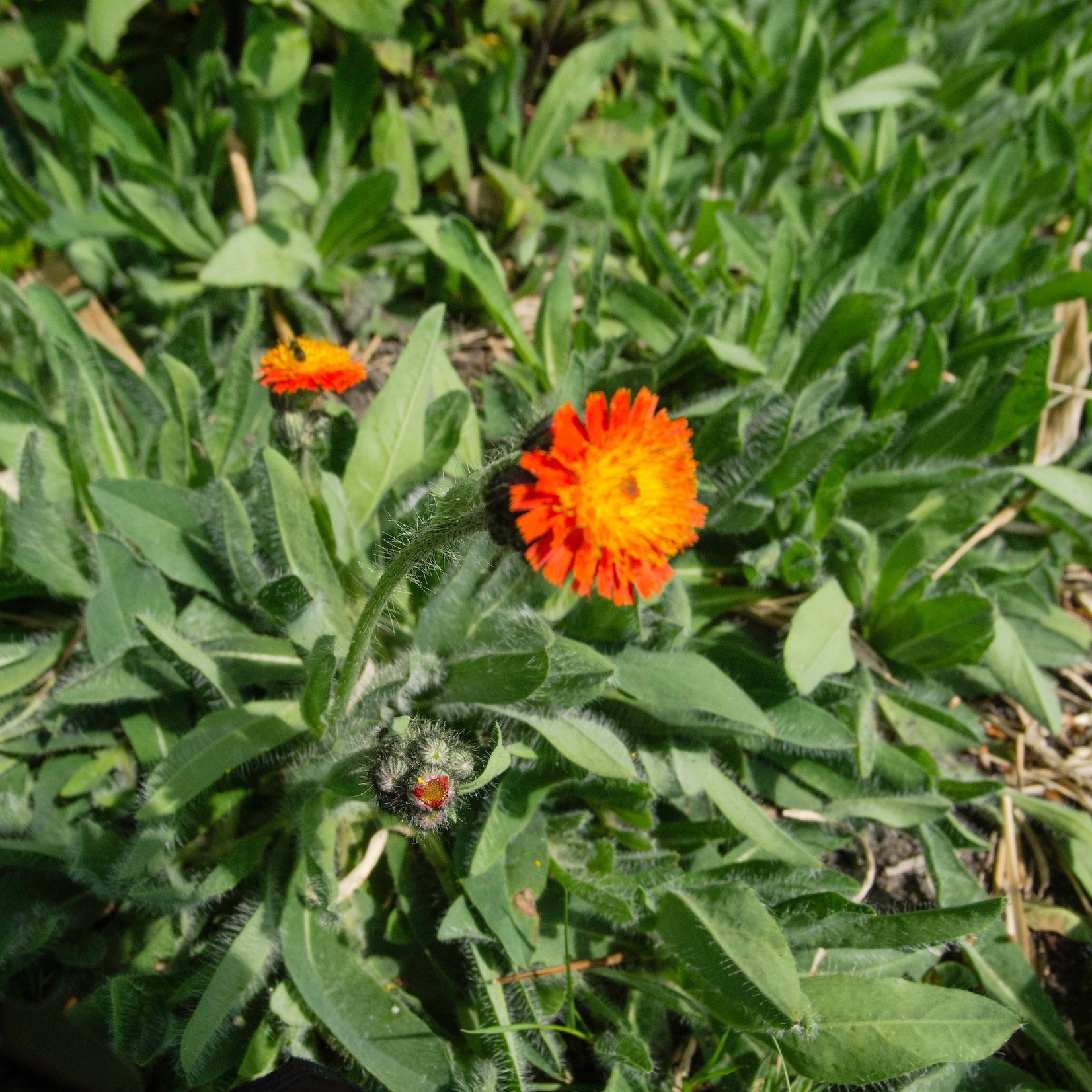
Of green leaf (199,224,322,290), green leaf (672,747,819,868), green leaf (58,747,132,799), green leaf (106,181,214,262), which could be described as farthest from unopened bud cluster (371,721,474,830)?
green leaf (106,181,214,262)

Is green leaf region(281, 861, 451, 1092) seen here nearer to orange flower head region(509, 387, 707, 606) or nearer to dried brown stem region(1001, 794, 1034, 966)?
orange flower head region(509, 387, 707, 606)

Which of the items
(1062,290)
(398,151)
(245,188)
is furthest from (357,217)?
(1062,290)

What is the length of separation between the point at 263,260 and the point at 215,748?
5.17 feet

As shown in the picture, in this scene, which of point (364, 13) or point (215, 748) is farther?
point (364, 13)

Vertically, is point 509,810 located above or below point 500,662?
below

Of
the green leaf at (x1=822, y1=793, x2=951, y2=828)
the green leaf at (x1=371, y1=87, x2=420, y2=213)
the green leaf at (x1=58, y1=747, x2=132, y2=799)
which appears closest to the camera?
the green leaf at (x1=58, y1=747, x2=132, y2=799)

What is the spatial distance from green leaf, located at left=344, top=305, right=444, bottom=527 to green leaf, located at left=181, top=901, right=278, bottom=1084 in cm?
98

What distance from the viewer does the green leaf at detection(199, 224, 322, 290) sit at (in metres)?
2.59

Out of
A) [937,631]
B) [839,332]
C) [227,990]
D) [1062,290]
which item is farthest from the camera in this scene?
[1062,290]

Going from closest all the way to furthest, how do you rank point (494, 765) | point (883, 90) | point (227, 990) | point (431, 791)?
point (431, 791) < point (494, 765) < point (227, 990) < point (883, 90)

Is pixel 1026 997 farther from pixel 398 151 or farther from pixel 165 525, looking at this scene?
pixel 398 151

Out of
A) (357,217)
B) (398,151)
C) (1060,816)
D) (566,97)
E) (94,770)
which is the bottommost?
(1060,816)

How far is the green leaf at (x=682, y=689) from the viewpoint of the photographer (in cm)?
197

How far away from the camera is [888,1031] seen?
5.82ft
